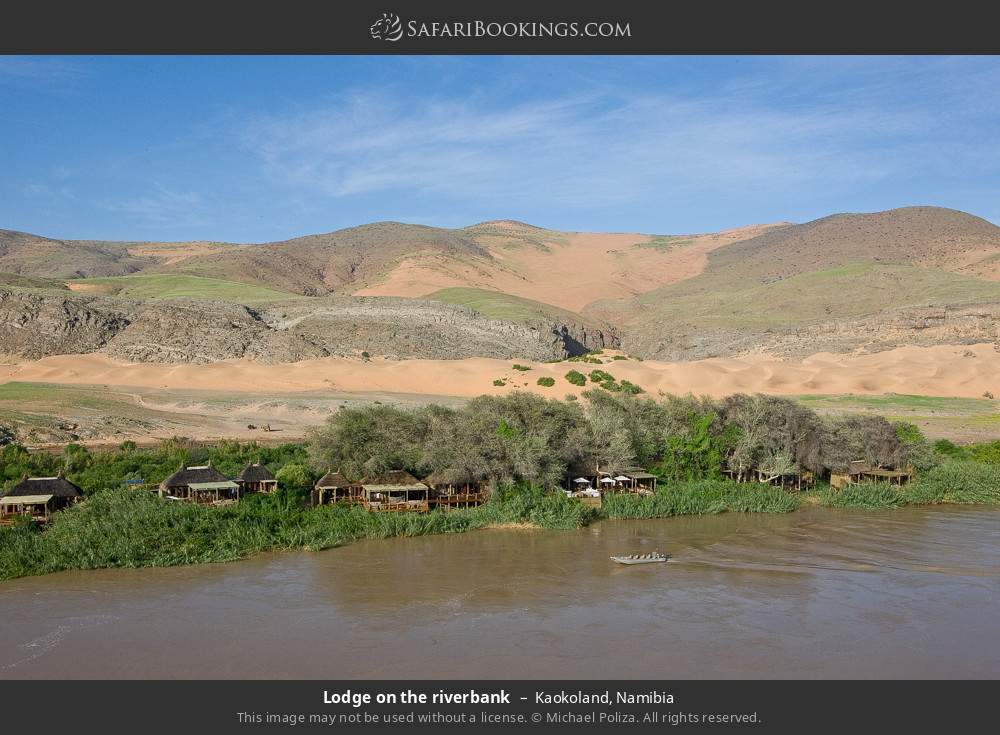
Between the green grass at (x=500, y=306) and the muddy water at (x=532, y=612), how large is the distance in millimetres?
53262

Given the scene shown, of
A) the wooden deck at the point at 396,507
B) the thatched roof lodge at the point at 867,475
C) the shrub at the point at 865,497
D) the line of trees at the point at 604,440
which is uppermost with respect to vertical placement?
the line of trees at the point at 604,440

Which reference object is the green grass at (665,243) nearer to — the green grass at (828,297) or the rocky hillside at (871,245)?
the rocky hillside at (871,245)

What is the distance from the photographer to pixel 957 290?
7638cm

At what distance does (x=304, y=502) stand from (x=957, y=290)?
7159cm

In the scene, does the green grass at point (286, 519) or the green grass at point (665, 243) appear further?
the green grass at point (665, 243)

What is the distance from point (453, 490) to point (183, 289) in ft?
218

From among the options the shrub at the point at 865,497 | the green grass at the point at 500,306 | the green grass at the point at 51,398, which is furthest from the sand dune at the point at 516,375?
the shrub at the point at 865,497

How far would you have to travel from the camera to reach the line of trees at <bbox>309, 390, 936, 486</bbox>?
25844 mm

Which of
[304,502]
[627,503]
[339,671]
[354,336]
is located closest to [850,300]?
[354,336]

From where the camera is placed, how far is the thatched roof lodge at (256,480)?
81.4 ft

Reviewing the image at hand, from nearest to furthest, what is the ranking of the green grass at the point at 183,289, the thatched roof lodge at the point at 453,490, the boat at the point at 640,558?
the boat at the point at 640,558 → the thatched roof lodge at the point at 453,490 → the green grass at the point at 183,289

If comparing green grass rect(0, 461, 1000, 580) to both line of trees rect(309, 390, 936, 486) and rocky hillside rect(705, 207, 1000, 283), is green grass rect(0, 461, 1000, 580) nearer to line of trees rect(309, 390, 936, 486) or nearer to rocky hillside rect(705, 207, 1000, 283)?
line of trees rect(309, 390, 936, 486)

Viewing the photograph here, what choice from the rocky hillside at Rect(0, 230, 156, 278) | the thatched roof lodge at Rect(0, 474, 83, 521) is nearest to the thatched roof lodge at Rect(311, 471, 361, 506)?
the thatched roof lodge at Rect(0, 474, 83, 521)
